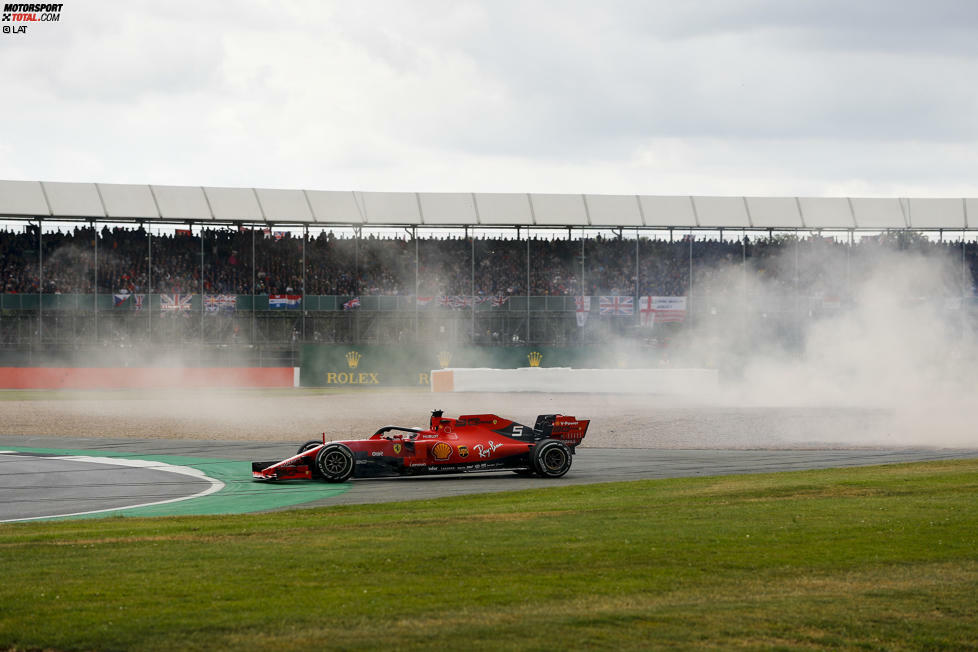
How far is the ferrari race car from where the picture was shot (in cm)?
1738

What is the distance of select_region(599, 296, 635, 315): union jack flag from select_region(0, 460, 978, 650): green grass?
38.5 metres

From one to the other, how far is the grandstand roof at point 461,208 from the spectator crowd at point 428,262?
1.34m

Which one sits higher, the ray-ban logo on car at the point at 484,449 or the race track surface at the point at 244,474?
the ray-ban logo on car at the point at 484,449

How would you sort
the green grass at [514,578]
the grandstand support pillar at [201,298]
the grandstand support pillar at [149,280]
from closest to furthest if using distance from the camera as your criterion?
the green grass at [514,578], the grandstand support pillar at [201,298], the grandstand support pillar at [149,280]

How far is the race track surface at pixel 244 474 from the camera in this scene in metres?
15.1

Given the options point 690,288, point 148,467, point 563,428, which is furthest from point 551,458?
point 690,288

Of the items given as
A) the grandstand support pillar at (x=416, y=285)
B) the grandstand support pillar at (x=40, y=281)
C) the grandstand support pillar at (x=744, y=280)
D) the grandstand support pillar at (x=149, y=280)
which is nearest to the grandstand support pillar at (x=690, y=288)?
the grandstand support pillar at (x=744, y=280)

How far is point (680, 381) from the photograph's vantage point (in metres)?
41.9

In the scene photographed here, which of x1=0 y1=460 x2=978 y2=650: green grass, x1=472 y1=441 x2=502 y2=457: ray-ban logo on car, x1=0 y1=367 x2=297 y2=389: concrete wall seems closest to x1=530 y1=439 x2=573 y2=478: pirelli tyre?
x1=472 y1=441 x2=502 y2=457: ray-ban logo on car

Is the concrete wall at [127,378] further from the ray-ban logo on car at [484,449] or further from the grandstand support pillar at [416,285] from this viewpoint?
the ray-ban logo on car at [484,449]

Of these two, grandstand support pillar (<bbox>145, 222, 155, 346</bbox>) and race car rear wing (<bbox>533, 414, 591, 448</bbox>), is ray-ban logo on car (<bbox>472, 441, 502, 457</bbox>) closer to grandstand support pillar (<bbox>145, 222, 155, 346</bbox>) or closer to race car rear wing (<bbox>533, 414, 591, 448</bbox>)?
race car rear wing (<bbox>533, 414, 591, 448</bbox>)

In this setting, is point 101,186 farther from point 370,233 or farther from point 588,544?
point 588,544

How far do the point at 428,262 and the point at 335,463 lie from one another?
1585 inches

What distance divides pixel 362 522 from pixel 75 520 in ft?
12.7
